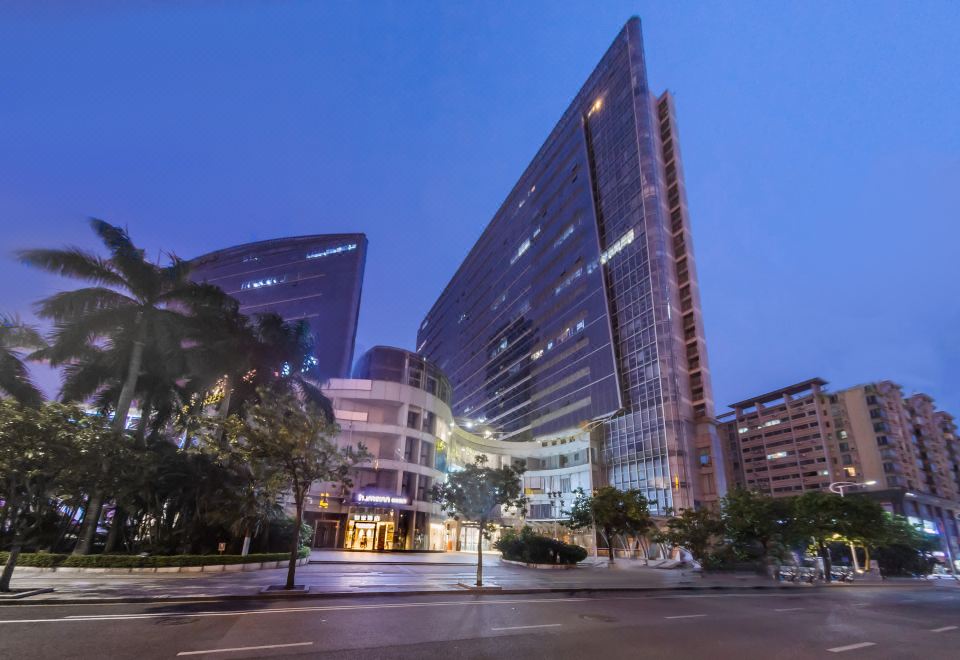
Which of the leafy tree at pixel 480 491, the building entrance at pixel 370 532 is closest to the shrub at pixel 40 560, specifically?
the leafy tree at pixel 480 491

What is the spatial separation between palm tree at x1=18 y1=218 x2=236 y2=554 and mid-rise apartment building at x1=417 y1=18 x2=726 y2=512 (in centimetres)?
6695

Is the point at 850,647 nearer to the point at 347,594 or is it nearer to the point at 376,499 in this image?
the point at 347,594

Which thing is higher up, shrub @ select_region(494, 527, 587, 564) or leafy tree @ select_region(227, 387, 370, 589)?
leafy tree @ select_region(227, 387, 370, 589)

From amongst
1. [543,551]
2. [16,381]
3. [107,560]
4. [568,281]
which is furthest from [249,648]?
[568,281]

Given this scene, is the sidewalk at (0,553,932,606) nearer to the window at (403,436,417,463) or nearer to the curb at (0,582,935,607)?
the curb at (0,582,935,607)

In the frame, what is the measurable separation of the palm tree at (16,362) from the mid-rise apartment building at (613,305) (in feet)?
236

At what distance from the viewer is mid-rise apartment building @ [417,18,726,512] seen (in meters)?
75.6

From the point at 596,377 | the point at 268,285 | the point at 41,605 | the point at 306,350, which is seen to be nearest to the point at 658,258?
the point at 596,377

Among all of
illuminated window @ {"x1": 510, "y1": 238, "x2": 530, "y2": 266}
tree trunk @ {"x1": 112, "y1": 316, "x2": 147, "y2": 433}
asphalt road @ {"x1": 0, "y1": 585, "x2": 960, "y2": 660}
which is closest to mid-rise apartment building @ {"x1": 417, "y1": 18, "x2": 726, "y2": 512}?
illuminated window @ {"x1": 510, "y1": 238, "x2": 530, "y2": 266}

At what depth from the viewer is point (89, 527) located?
25.5 m

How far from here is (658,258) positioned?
82438mm

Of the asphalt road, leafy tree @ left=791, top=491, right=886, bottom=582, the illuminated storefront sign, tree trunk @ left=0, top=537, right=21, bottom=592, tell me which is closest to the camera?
the asphalt road

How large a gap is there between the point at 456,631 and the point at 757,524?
3475 centimetres

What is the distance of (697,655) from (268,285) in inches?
5285
